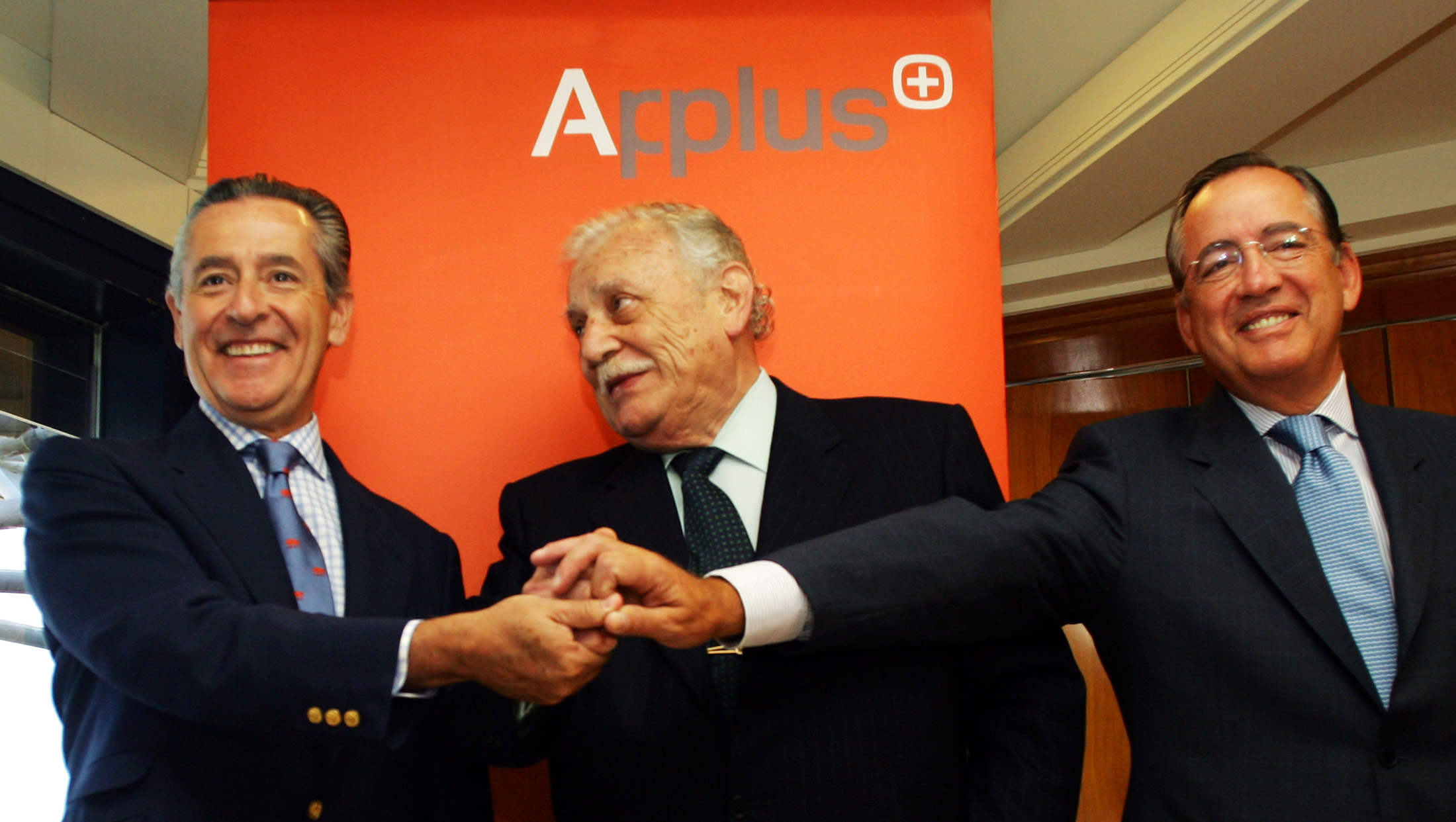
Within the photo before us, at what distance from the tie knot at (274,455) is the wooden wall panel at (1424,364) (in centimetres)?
448

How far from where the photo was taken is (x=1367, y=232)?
15.9ft

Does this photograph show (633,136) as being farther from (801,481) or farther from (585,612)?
(585,612)

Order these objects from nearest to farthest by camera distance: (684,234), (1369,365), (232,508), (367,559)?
(232,508), (367,559), (684,234), (1369,365)

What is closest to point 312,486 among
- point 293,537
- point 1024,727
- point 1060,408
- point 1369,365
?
point 293,537

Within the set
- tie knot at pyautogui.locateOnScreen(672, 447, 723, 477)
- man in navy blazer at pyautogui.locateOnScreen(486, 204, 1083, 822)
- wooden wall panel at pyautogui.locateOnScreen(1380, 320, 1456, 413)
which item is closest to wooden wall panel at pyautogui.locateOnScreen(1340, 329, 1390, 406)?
wooden wall panel at pyautogui.locateOnScreen(1380, 320, 1456, 413)

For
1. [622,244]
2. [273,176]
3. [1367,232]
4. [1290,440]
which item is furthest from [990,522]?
[1367,232]

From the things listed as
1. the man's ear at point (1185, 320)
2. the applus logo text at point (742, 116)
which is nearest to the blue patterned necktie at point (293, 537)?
the applus logo text at point (742, 116)

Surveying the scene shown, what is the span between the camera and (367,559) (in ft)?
5.75

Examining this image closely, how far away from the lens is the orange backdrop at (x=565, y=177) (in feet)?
7.53

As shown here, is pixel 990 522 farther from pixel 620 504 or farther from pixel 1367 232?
pixel 1367 232

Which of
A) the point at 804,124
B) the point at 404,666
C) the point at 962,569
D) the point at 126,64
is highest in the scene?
the point at 126,64

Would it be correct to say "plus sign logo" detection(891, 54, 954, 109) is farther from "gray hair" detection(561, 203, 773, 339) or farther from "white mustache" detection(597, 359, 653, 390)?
"white mustache" detection(597, 359, 653, 390)

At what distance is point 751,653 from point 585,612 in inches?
11.6

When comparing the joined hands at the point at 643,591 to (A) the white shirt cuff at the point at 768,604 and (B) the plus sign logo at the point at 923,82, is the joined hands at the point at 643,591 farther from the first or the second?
(B) the plus sign logo at the point at 923,82
